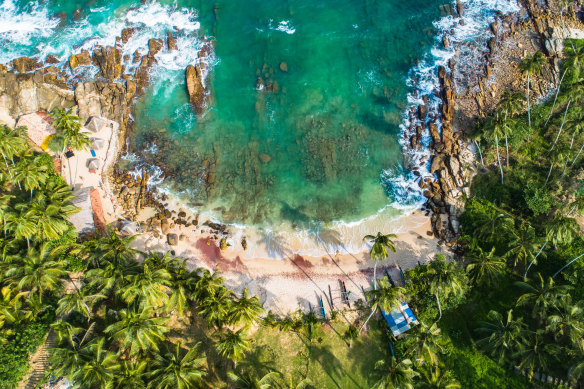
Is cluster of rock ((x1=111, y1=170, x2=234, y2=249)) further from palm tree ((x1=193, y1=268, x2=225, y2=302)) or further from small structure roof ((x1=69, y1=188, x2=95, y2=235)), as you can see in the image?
palm tree ((x1=193, y1=268, x2=225, y2=302))

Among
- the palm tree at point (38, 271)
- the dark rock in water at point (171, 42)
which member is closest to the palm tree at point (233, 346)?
the palm tree at point (38, 271)

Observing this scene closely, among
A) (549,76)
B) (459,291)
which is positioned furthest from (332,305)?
(549,76)

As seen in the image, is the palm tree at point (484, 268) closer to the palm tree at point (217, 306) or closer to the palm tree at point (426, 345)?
the palm tree at point (426, 345)


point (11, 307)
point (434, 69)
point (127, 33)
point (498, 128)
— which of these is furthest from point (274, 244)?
point (127, 33)

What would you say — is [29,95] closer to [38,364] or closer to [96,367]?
[38,364]

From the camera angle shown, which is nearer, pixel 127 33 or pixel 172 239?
pixel 172 239
